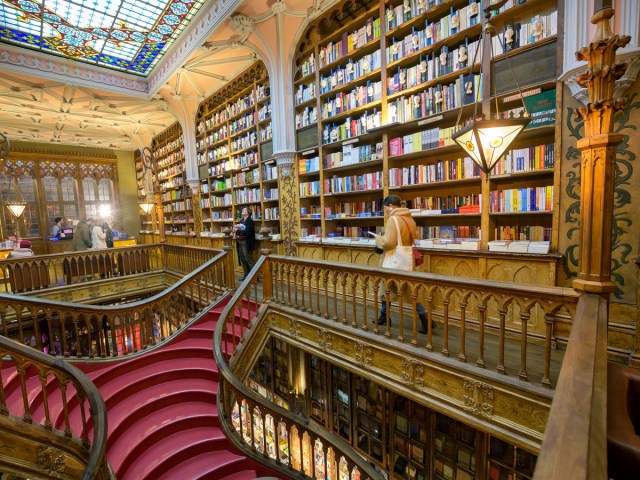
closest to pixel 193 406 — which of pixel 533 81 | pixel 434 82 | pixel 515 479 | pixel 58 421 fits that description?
pixel 58 421

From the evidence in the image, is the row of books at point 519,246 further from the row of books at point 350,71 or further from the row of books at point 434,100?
the row of books at point 350,71

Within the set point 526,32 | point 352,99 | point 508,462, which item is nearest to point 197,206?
point 352,99

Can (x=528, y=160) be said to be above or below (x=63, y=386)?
above

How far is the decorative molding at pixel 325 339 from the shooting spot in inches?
134

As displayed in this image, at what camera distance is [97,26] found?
18.1ft

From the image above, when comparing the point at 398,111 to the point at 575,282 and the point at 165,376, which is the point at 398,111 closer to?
the point at 575,282

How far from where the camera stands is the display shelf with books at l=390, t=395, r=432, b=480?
3.34 metres

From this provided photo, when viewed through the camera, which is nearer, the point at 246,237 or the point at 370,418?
the point at 370,418

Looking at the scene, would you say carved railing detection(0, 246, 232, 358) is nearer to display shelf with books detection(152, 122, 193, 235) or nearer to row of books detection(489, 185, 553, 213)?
display shelf with books detection(152, 122, 193, 235)

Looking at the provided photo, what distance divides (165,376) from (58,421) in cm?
109

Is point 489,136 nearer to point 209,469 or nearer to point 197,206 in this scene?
point 209,469

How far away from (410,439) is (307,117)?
518 centimetres

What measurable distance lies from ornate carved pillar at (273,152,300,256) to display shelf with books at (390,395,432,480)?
10.5ft

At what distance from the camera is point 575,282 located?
1.75 meters
